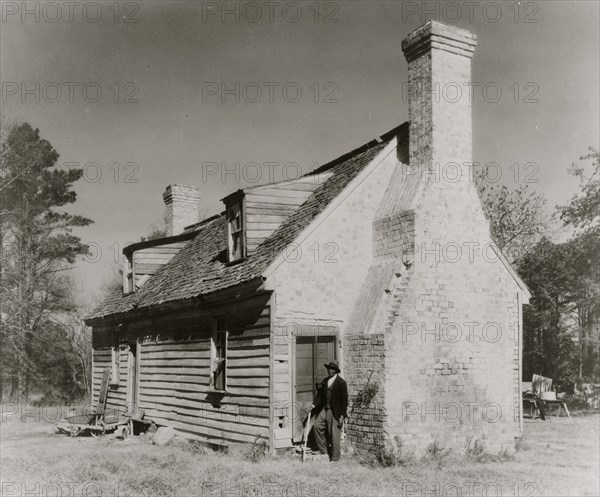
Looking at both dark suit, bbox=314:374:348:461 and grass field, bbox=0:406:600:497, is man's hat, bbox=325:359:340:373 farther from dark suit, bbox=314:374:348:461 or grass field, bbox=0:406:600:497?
grass field, bbox=0:406:600:497

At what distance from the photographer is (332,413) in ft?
40.5

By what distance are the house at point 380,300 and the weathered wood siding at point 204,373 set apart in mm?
52

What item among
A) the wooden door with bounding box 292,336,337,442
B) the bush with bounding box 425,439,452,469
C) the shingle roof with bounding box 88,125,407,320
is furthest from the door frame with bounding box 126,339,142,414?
the bush with bounding box 425,439,452,469

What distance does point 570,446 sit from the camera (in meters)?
15.1

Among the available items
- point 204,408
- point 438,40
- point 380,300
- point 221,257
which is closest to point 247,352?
Answer: point 204,408

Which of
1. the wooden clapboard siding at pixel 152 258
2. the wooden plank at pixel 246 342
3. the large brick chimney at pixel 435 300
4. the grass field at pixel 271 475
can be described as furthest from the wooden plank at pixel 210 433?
the wooden clapboard siding at pixel 152 258

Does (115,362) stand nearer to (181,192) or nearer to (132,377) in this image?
(132,377)

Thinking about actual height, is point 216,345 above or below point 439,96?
below

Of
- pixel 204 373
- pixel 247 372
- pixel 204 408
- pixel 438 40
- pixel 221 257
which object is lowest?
pixel 204 408

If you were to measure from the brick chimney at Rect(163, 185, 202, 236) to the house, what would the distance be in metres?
10.5

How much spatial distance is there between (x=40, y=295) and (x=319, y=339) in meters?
25.0

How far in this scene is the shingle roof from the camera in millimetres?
13828

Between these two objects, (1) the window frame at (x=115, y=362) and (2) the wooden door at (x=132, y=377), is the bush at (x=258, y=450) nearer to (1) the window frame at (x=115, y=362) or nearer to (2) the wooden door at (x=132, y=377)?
(2) the wooden door at (x=132, y=377)

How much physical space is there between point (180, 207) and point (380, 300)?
1480 cm
